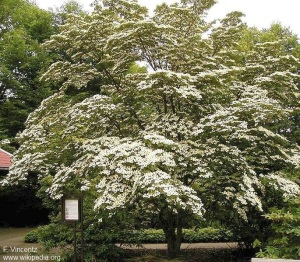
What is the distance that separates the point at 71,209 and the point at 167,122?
2662mm

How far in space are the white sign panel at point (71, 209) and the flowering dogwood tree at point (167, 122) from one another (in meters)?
0.44

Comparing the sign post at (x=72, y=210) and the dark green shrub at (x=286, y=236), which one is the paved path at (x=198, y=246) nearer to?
the dark green shrub at (x=286, y=236)

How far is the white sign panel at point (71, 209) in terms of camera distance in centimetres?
610

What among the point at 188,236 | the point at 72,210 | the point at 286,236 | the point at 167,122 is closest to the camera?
the point at 72,210

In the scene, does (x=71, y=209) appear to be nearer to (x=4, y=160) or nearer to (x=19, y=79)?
(x=4, y=160)

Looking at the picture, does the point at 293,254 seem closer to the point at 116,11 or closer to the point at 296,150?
the point at 296,150

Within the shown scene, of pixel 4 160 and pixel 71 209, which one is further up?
pixel 4 160

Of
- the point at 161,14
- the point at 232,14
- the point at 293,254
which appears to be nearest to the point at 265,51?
the point at 232,14

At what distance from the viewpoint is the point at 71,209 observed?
6.13m

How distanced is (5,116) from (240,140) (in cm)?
1507

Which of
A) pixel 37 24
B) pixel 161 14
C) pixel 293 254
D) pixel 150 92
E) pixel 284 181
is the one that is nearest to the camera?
pixel 293 254

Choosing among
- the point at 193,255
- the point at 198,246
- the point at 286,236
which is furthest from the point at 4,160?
the point at 286,236

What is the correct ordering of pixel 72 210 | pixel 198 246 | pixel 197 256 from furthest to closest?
pixel 198 246
pixel 197 256
pixel 72 210

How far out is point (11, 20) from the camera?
2202 centimetres
